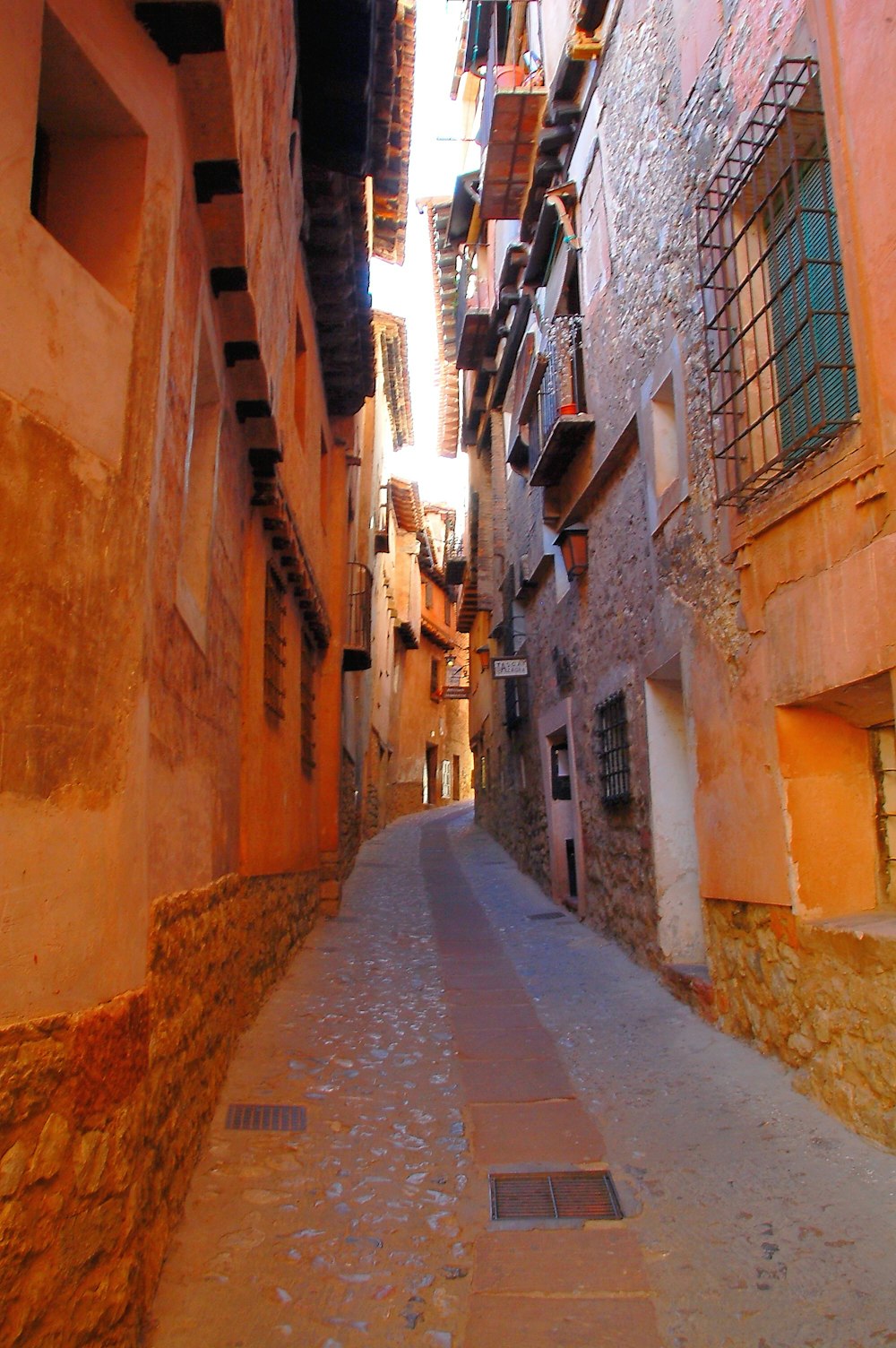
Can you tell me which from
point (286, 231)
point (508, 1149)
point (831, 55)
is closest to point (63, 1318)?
point (508, 1149)

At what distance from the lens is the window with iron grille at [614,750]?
25.3 ft

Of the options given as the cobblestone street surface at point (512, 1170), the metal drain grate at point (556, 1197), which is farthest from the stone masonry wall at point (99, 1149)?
the metal drain grate at point (556, 1197)

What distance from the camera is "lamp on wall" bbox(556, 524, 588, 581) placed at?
901 centimetres

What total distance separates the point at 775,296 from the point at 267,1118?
4.33m

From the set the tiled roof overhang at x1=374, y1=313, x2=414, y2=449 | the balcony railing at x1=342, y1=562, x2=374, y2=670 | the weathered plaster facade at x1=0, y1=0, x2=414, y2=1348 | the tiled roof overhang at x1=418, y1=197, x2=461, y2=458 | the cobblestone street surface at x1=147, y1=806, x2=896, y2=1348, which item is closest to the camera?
the weathered plaster facade at x1=0, y1=0, x2=414, y2=1348

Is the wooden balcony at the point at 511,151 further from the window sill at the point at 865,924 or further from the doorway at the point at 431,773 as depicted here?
the doorway at the point at 431,773

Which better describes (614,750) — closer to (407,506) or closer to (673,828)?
(673,828)

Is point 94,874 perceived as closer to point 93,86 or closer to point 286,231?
point 93,86

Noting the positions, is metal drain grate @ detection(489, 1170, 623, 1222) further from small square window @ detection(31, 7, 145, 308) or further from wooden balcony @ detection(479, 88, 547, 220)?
wooden balcony @ detection(479, 88, 547, 220)

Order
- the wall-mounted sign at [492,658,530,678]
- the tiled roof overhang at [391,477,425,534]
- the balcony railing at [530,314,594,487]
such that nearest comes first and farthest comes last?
the balcony railing at [530,314,594,487] < the wall-mounted sign at [492,658,530,678] < the tiled roof overhang at [391,477,425,534]

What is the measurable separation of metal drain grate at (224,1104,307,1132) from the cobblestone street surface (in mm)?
55

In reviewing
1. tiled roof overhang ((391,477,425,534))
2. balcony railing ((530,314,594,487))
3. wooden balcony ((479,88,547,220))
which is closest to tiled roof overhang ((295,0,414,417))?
wooden balcony ((479,88,547,220))

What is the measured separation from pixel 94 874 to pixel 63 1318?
1.01 metres

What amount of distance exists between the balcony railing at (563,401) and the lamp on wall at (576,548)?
0.75m
